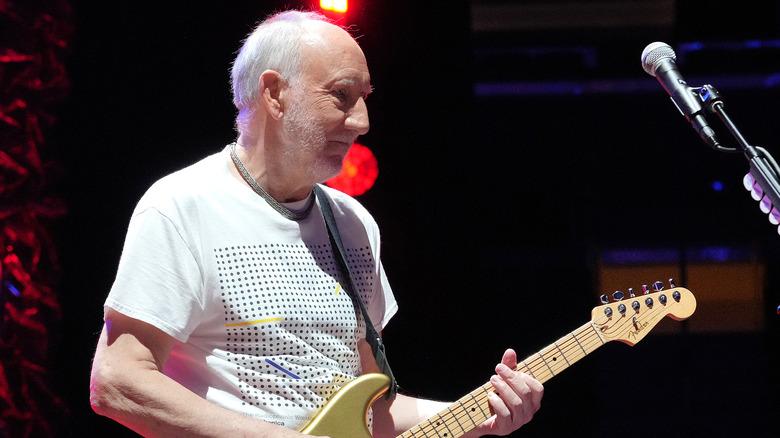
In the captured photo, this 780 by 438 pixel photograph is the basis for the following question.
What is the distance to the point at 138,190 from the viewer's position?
12.4 ft

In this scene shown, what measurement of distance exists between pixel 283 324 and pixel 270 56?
75 centimetres

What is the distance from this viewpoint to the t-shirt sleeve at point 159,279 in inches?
71.8

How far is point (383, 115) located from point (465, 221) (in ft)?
2.34

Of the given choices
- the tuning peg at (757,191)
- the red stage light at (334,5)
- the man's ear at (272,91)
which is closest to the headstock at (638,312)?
the tuning peg at (757,191)

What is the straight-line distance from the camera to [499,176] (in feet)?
16.0

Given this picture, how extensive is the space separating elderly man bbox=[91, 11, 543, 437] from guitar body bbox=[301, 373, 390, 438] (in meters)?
0.05

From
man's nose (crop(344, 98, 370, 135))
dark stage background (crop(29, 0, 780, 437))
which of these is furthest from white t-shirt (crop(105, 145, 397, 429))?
A: dark stage background (crop(29, 0, 780, 437))

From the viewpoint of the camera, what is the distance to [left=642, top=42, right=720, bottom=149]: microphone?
1.70m

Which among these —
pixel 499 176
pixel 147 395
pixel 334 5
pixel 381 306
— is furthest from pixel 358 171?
pixel 147 395

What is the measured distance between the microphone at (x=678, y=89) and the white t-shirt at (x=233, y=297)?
3.27 ft

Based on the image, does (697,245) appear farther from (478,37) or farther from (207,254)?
(207,254)

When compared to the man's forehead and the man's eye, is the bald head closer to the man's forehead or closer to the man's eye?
the man's forehead

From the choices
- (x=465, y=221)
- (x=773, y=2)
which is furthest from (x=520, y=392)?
(x=773, y=2)

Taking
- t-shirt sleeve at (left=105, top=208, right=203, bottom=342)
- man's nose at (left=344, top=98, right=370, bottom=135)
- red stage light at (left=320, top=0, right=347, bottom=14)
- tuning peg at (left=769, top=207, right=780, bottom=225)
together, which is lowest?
t-shirt sleeve at (left=105, top=208, right=203, bottom=342)
